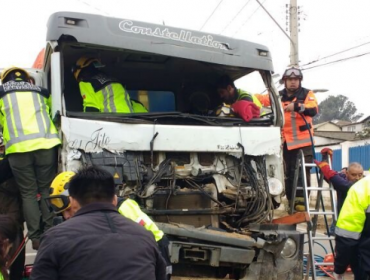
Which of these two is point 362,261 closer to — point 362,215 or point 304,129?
point 362,215

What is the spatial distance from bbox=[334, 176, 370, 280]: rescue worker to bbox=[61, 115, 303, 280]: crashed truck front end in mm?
513

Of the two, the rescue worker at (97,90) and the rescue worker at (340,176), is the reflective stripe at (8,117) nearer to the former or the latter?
the rescue worker at (97,90)

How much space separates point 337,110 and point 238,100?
3935 inches

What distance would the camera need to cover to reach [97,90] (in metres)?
5.06

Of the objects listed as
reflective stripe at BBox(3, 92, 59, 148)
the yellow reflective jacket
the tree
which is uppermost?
the tree

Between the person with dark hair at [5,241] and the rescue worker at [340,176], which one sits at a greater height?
the rescue worker at [340,176]

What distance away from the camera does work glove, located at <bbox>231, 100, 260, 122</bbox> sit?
5.29 metres

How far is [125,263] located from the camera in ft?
6.81

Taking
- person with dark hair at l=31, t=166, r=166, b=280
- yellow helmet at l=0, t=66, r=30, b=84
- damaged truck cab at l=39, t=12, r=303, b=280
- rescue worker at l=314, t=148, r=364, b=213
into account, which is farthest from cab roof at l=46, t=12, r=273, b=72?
person with dark hair at l=31, t=166, r=166, b=280

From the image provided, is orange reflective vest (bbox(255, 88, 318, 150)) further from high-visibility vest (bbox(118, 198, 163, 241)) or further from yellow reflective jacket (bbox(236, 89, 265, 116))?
high-visibility vest (bbox(118, 198, 163, 241))

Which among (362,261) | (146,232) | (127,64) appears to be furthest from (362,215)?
(127,64)

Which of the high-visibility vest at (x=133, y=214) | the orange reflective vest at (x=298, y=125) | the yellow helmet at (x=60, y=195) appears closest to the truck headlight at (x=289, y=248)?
the high-visibility vest at (x=133, y=214)

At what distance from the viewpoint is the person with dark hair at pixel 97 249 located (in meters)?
2.02

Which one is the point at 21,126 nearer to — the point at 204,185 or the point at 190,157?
the point at 190,157
